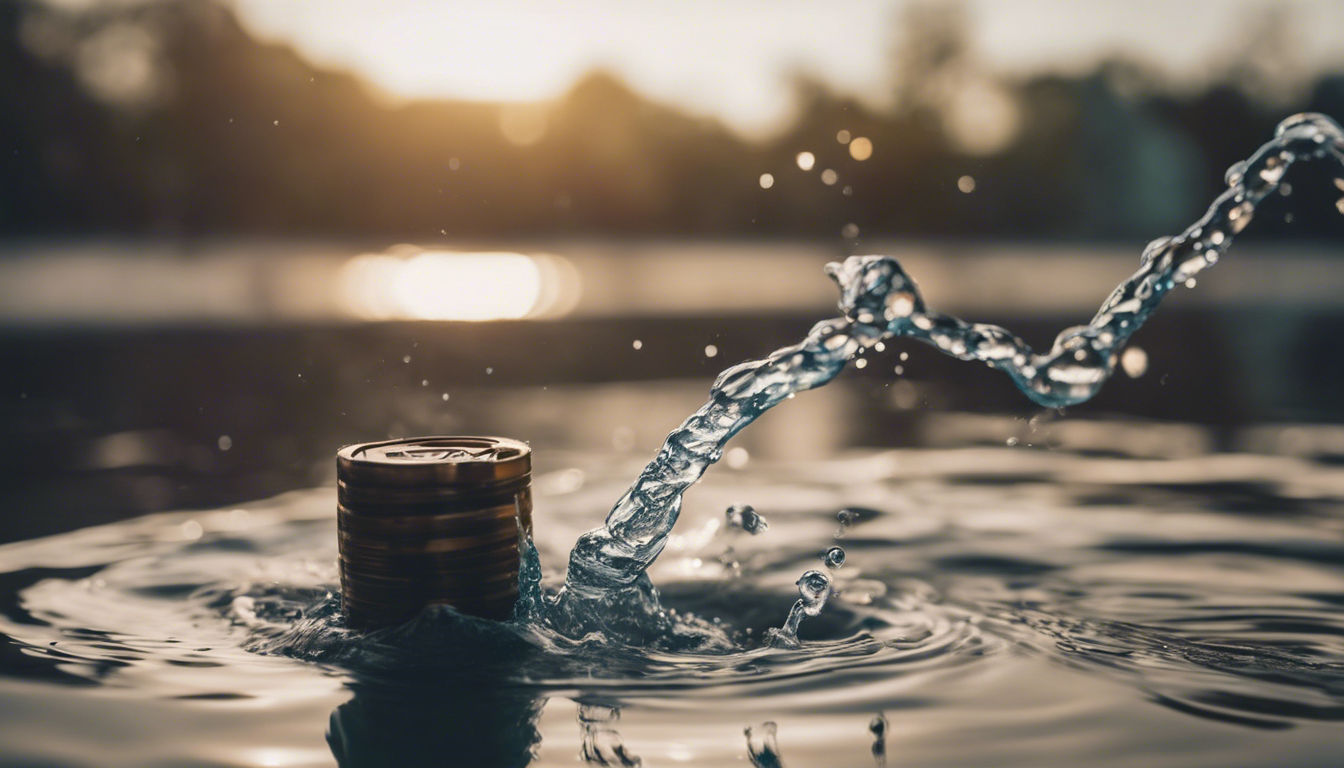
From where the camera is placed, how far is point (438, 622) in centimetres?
326

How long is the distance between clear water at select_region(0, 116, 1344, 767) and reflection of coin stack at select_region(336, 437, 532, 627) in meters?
0.09

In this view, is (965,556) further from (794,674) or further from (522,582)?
(522,582)

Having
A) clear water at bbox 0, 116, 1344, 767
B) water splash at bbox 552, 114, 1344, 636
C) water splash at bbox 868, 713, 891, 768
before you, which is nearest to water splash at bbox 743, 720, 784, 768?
clear water at bbox 0, 116, 1344, 767

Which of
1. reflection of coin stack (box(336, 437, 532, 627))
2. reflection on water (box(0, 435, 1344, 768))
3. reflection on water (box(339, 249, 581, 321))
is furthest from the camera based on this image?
reflection on water (box(339, 249, 581, 321))

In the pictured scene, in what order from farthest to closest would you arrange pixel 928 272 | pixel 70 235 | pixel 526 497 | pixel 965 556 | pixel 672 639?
pixel 70 235 < pixel 928 272 < pixel 965 556 < pixel 672 639 < pixel 526 497

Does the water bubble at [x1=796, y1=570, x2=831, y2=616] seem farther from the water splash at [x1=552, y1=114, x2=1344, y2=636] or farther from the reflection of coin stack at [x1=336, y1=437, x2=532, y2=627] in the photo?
the reflection of coin stack at [x1=336, y1=437, x2=532, y2=627]

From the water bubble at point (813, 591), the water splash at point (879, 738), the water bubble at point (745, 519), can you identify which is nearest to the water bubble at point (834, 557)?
the water bubble at point (813, 591)

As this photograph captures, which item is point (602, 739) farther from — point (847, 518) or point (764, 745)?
point (847, 518)

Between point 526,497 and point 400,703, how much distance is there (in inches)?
29.2

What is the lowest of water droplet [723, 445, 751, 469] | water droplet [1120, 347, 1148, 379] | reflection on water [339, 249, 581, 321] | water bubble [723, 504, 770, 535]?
water bubble [723, 504, 770, 535]

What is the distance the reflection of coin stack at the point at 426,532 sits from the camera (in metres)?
3.20

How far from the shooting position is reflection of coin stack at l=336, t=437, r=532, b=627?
10.5ft

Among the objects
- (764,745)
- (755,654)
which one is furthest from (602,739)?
(755,654)

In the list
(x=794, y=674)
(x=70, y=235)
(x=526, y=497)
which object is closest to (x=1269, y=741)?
(x=794, y=674)
